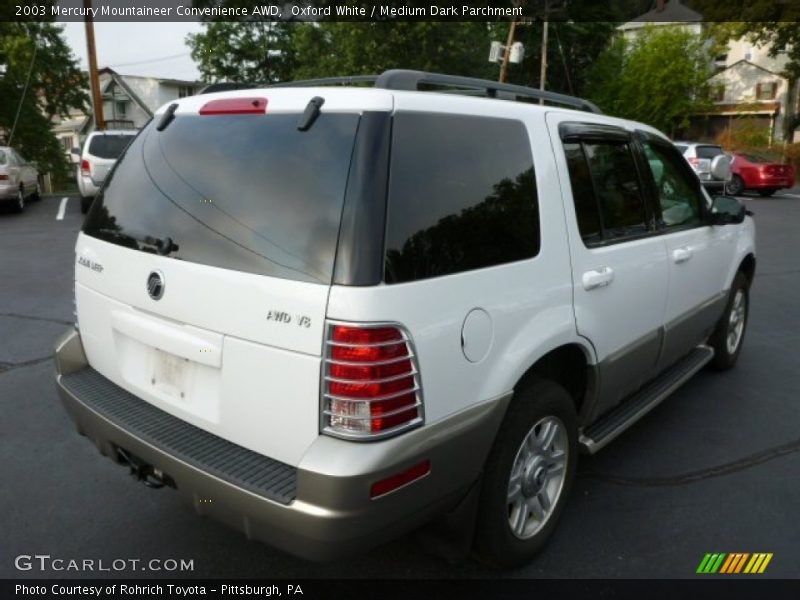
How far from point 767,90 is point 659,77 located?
7843mm

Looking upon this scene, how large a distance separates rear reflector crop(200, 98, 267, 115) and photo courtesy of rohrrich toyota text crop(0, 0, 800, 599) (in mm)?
16

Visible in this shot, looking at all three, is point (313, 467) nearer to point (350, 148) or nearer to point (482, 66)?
point (350, 148)

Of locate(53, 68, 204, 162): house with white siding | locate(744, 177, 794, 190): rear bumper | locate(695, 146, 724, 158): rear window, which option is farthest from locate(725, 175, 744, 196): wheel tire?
locate(53, 68, 204, 162): house with white siding

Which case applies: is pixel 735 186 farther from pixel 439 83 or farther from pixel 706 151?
pixel 439 83

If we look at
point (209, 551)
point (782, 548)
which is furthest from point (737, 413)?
point (209, 551)

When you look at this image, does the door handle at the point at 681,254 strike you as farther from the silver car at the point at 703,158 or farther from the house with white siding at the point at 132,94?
the house with white siding at the point at 132,94

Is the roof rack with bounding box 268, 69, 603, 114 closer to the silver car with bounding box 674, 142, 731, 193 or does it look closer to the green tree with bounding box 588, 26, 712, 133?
the silver car with bounding box 674, 142, 731, 193

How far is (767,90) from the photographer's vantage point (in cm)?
3891

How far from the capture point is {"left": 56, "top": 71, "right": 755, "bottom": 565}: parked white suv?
2.02 meters

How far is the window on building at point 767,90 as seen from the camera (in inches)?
1516

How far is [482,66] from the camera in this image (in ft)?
105

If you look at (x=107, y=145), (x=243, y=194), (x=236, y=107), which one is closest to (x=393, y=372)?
(x=243, y=194)

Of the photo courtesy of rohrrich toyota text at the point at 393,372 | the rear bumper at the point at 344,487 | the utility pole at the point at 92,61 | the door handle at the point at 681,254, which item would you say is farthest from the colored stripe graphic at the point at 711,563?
the utility pole at the point at 92,61

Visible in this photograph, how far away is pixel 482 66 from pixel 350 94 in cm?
3195
